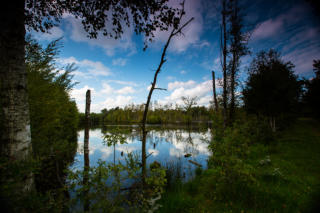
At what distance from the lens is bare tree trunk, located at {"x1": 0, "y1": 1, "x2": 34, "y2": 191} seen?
215cm

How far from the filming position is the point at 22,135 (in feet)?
7.35

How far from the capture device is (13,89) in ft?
7.26

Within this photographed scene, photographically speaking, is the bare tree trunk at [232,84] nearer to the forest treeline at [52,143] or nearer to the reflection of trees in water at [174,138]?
the reflection of trees in water at [174,138]

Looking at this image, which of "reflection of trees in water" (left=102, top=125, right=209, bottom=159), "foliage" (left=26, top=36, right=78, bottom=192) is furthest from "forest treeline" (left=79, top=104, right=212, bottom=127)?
"foliage" (left=26, top=36, right=78, bottom=192)

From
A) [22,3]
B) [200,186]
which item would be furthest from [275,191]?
[22,3]

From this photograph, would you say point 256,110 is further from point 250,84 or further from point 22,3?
point 22,3

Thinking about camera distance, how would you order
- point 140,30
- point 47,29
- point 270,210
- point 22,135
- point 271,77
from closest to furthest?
point 22,135 → point 270,210 → point 47,29 → point 140,30 → point 271,77

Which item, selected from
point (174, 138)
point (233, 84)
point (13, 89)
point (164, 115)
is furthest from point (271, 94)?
point (164, 115)

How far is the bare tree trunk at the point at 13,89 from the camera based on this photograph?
2152mm

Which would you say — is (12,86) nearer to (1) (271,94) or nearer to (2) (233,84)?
(2) (233,84)

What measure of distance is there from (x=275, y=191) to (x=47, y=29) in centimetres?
815

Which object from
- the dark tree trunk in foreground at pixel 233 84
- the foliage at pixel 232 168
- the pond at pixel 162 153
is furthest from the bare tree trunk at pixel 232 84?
the foliage at pixel 232 168

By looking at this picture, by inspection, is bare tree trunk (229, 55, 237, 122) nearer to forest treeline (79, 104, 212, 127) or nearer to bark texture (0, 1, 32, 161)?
bark texture (0, 1, 32, 161)

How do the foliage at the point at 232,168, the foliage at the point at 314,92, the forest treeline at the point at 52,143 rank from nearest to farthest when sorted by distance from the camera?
the forest treeline at the point at 52,143
the foliage at the point at 232,168
the foliage at the point at 314,92
